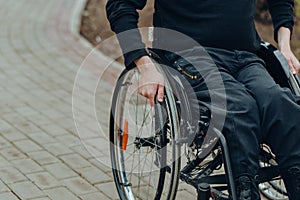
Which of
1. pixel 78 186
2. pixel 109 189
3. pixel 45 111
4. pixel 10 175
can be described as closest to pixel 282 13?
pixel 109 189

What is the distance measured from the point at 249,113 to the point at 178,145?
0.32 m

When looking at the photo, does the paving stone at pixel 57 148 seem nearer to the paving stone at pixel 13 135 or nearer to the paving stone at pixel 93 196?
the paving stone at pixel 13 135

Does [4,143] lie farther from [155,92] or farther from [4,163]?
[155,92]

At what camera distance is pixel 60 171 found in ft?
12.6

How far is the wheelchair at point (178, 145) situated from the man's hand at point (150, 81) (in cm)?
3

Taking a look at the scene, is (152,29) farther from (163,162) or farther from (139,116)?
(139,116)

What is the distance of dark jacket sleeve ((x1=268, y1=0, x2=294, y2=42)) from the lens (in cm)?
339

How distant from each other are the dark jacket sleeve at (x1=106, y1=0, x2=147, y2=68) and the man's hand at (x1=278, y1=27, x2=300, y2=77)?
0.76 metres

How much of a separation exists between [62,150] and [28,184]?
21.6 inches

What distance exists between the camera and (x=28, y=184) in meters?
3.65

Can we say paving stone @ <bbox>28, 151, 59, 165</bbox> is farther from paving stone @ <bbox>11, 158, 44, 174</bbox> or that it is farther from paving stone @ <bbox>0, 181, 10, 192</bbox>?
paving stone @ <bbox>0, 181, 10, 192</bbox>

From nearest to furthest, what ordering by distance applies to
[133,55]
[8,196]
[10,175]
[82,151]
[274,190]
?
1. [133,55]
2. [8,196]
3. [274,190]
4. [10,175]
5. [82,151]

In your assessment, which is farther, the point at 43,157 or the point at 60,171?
the point at 43,157

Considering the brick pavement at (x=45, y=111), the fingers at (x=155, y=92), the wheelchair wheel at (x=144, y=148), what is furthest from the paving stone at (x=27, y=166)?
the fingers at (x=155, y=92)
